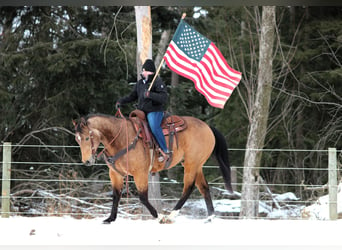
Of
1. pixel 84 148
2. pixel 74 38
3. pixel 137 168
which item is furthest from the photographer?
pixel 74 38

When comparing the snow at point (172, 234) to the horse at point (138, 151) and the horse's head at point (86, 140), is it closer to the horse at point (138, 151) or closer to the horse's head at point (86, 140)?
the horse at point (138, 151)

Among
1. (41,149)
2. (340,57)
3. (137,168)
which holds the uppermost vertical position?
(340,57)

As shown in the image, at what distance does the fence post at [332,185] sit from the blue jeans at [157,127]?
2.67 meters

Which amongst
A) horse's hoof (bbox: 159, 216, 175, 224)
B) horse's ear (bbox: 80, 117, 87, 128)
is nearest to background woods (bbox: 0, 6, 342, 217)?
horse's hoof (bbox: 159, 216, 175, 224)

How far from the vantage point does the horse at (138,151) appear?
17.8 feet

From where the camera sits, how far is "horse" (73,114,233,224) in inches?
214

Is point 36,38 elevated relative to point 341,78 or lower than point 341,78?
elevated

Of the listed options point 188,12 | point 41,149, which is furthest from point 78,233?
point 188,12

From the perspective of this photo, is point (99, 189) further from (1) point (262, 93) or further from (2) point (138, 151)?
(2) point (138, 151)

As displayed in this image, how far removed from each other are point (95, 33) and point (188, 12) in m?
2.63

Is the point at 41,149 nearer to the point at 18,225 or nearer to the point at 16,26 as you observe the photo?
the point at 16,26

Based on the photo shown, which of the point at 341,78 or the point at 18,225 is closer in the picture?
the point at 18,225

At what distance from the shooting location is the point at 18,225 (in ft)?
19.8

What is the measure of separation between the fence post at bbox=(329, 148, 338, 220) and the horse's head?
11.6 feet
